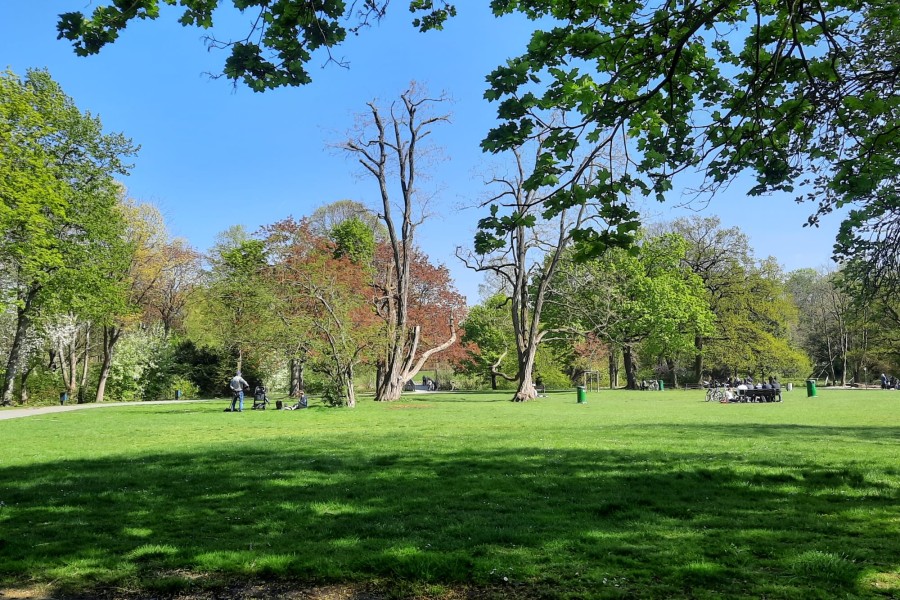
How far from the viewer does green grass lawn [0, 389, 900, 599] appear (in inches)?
166

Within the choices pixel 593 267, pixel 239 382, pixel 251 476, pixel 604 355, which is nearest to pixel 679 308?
pixel 593 267

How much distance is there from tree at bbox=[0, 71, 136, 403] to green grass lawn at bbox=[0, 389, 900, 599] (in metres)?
17.2

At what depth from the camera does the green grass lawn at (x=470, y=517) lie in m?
4.22

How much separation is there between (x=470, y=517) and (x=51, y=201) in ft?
88.1

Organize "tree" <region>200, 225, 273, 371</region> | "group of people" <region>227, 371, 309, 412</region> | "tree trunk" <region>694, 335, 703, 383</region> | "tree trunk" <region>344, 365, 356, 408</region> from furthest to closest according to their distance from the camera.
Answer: "tree trunk" <region>694, 335, 703, 383</region>, "tree" <region>200, 225, 273, 371</region>, "tree trunk" <region>344, 365, 356, 408</region>, "group of people" <region>227, 371, 309, 412</region>

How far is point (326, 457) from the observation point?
32.5ft

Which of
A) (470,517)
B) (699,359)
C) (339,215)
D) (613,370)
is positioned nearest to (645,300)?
(699,359)

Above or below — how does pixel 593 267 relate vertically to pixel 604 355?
above

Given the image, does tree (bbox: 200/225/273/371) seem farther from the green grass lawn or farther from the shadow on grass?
the shadow on grass

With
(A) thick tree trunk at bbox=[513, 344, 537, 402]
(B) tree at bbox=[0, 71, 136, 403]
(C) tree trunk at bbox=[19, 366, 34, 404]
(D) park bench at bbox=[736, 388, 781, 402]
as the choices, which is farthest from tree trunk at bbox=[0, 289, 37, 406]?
(D) park bench at bbox=[736, 388, 781, 402]

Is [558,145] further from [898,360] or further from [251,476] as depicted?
[898,360]

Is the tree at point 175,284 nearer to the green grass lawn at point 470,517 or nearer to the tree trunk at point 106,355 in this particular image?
the tree trunk at point 106,355

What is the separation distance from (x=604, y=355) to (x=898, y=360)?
1107 inches

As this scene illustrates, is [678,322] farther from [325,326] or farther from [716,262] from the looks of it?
[325,326]
